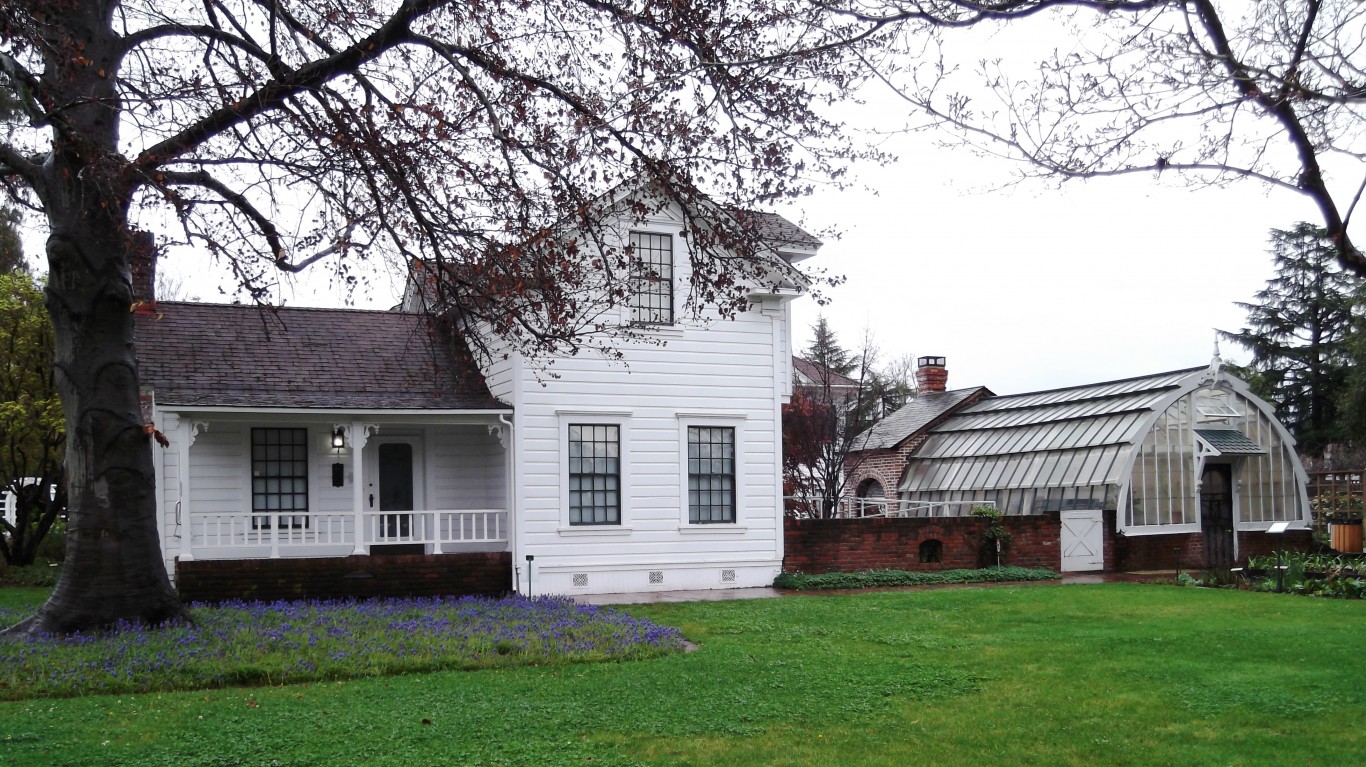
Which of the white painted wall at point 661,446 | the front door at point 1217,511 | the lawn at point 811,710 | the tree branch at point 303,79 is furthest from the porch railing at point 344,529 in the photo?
the front door at point 1217,511

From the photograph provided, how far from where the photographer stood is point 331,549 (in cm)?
1831

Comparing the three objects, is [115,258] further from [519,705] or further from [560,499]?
[560,499]

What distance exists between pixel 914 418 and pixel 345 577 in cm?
1846

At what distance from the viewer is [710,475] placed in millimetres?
19859

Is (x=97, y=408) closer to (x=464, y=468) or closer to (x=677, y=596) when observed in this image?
(x=464, y=468)

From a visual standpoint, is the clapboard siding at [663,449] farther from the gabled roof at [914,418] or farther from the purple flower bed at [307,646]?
the gabled roof at [914,418]

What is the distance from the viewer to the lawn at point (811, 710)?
7645 mm

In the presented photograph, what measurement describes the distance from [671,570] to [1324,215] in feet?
46.7

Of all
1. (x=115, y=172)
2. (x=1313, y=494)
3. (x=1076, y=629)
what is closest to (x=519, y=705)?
(x=115, y=172)

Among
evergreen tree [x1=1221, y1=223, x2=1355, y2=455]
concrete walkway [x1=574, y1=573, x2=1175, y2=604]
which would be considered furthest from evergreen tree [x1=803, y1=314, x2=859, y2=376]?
concrete walkway [x1=574, y1=573, x2=1175, y2=604]

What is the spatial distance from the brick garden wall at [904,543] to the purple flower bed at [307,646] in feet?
23.5

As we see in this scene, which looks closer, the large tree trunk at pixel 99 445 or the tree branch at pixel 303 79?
the tree branch at pixel 303 79

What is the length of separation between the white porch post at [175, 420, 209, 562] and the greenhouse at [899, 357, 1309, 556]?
17144mm

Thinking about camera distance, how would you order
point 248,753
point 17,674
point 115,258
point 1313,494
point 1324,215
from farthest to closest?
point 1313,494, point 115,258, point 17,674, point 248,753, point 1324,215
